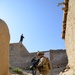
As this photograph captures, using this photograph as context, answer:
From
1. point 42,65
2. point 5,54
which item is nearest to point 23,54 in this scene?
point 42,65

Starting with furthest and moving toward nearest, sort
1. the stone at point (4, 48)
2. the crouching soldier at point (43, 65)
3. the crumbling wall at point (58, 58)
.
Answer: the crumbling wall at point (58, 58) < the crouching soldier at point (43, 65) < the stone at point (4, 48)

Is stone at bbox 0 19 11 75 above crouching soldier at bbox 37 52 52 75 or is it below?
above

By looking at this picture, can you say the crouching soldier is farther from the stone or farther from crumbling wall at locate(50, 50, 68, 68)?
crumbling wall at locate(50, 50, 68, 68)

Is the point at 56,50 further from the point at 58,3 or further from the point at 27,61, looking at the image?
the point at 58,3

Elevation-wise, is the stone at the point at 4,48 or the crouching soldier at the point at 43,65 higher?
the stone at the point at 4,48

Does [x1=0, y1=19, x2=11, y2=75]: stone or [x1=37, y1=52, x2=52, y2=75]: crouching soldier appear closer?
[x1=0, y1=19, x2=11, y2=75]: stone

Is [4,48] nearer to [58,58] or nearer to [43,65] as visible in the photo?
[43,65]

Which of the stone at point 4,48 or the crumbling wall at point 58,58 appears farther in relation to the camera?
the crumbling wall at point 58,58

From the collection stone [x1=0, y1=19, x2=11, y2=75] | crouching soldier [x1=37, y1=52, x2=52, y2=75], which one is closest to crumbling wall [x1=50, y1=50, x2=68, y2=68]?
crouching soldier [x1=37, y1=52, x2=52, y2=75]

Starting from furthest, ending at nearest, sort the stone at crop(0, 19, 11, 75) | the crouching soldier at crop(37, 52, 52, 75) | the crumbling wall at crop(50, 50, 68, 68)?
the crumbling wall at crop(50, 50, 68, 68) < the crouching soldier at crop(37, 52, 52, 75) < the stone at crop(0, 19, 11, 75)

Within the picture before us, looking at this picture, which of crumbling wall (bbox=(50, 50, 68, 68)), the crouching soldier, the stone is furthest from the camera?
crumbling wall (bbox=(50, 50, 68, 68))

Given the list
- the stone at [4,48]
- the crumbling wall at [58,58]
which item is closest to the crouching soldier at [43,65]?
the stone at [4,48]

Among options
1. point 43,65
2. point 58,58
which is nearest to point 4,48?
point 43,65

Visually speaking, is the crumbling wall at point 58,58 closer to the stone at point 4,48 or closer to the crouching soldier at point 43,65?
the crouching soldier at point 43,65
